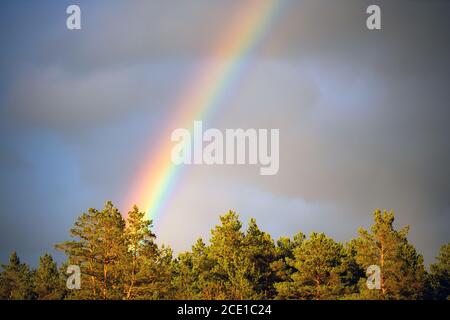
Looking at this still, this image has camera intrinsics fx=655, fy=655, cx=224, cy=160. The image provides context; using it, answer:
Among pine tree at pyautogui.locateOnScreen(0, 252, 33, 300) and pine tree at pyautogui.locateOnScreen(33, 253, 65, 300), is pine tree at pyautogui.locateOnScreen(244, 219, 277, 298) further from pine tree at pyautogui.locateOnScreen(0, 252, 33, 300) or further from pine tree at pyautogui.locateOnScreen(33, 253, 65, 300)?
pine tree at pyautogui.locateOnScreen(0, 252, 33, 300)

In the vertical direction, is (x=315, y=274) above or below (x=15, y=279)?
above

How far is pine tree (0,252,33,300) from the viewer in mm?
86875

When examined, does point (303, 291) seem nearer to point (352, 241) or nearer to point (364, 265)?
point (364, 265)

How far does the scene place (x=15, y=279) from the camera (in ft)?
320

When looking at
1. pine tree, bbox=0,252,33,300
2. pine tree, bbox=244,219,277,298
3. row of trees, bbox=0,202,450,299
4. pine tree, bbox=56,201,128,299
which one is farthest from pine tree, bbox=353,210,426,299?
pine tree, bbox=0,252,33,300

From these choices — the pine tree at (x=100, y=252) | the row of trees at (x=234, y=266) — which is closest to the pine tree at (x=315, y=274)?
the row of trees at (x=234, y=266)

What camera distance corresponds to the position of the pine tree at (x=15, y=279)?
86.9 meters

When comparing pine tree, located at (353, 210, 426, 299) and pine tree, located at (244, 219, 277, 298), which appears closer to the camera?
pine tree, located at (353, 210, 426, 299)

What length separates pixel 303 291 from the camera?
223ft

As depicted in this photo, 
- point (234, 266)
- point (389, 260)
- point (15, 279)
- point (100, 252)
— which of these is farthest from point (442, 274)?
point (15, 279)

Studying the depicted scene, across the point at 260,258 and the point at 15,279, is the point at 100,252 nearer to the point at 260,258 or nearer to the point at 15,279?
the point at 260,258

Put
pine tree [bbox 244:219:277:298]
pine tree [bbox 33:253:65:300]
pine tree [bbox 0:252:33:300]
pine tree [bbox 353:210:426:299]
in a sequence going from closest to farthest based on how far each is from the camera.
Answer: pine tree [bbox 353:210:426:299] < pine tree [bbox 244:219:277:298] < pine tree [bbox 33:253:65:300] < pine tree [bbox 0:252:33:300]


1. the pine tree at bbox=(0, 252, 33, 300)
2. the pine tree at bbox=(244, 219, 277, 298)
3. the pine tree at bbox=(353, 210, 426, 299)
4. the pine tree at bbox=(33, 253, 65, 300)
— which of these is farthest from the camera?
the pine tree at bbox=(0, 252, 33, 300)

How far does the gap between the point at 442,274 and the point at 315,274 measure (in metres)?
25.1
